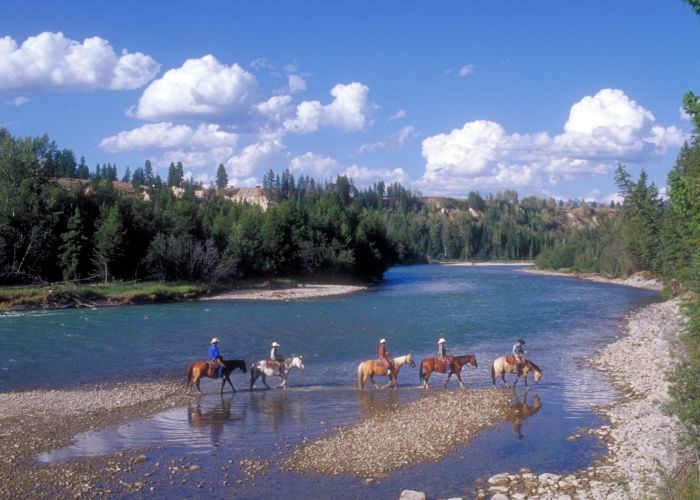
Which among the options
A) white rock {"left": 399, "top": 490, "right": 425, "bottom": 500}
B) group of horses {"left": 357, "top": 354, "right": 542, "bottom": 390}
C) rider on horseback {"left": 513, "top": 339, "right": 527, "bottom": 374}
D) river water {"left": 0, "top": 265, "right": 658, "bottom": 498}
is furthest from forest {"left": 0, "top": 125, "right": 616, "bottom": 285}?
white rock {"left": 399, "top": 490, "right": 425, "bottom": 500}

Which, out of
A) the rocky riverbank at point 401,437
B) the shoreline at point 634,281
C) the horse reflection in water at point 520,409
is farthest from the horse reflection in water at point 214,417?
the shoreline at point 634,281

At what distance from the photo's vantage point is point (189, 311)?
191ft

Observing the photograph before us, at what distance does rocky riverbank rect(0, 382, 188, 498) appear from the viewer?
1480cm

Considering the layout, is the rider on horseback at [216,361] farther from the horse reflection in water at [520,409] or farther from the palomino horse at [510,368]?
the horse reflection in water at [520,409]

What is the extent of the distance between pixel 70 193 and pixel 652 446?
79620 millimetres

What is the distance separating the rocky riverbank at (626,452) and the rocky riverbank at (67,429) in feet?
31.7

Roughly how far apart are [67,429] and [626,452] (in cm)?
1745

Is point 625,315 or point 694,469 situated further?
point 625,315

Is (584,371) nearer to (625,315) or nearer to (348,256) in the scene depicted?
(625,315)

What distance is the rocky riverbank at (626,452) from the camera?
541 inches

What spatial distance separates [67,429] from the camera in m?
19.8

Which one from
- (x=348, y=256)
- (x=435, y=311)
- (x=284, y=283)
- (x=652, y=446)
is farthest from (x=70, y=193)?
(x=652, y=446)

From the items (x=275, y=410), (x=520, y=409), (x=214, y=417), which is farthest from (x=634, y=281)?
(x=214, y=417)

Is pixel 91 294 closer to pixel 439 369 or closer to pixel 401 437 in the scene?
pixel 439 369
